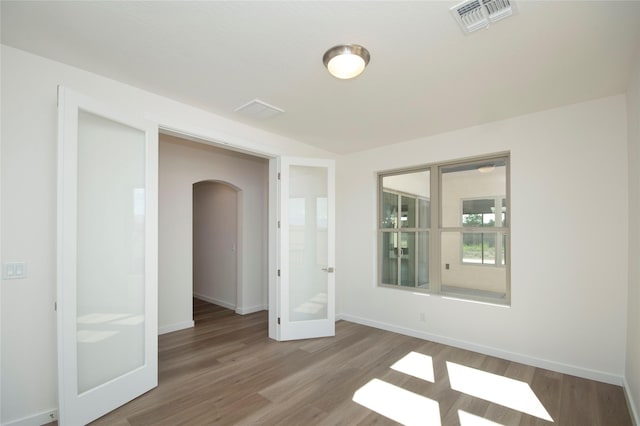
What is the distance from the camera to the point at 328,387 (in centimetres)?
277

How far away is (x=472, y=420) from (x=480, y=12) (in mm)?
2817

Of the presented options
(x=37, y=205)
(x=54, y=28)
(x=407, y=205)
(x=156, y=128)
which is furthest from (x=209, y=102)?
(x=407, y=205)

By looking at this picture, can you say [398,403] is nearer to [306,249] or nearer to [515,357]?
[515,357]

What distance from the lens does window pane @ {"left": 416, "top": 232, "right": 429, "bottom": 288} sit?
13.8 ft

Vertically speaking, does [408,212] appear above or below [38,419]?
above

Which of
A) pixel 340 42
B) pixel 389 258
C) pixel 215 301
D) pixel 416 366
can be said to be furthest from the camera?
pixel 215 301

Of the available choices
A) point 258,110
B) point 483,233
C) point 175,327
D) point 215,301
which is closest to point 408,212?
point 483,233

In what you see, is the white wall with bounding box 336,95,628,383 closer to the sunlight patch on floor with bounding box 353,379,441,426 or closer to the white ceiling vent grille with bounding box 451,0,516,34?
the sunlight patch on floor with bounding box 353,379,441,426

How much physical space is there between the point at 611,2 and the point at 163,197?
16.3 feet

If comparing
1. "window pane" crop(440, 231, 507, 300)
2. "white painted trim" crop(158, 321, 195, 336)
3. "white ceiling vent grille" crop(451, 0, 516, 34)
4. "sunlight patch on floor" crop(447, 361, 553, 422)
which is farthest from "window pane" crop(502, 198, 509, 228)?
"white painted trim" crop(158, 321, 195, 336)

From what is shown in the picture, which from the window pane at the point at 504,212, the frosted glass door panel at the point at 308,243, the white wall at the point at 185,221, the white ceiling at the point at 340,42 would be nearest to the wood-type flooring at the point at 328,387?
the frosted glass door panel at the point at 308,243

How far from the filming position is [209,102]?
9.95ft

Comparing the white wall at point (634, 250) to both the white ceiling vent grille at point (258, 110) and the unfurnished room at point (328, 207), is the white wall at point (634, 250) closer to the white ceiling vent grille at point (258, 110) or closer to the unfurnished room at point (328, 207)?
the unfurnished room at point (328, 207)

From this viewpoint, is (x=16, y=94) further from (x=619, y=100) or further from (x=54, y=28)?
(x=619, y=100)
